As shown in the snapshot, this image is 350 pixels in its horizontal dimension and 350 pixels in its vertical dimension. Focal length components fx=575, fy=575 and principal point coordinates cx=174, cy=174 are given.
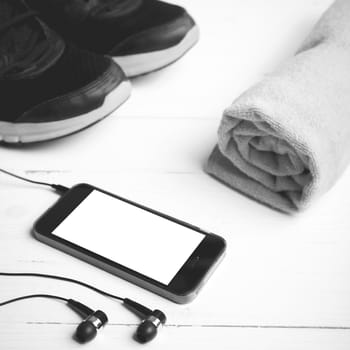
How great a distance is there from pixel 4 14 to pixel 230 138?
1.19ft

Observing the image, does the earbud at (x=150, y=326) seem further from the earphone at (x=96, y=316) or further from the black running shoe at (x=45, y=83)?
the black running shoe at (x=45, y=83)

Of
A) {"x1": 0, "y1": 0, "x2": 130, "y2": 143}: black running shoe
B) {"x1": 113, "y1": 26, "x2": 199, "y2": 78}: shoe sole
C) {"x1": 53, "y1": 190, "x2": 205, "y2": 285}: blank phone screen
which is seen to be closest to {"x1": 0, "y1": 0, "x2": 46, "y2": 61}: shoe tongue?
{"x1": 0, "y1": 0, "x2": 130, "y2": 143}: black running shoe

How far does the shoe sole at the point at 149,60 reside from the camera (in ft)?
2.79

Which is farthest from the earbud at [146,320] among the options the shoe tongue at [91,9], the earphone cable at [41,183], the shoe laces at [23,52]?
the shoe tongue at [91,9]

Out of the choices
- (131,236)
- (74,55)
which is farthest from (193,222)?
(74,55)

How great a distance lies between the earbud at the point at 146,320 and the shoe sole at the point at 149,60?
16.0 inches

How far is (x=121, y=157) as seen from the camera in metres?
0.75

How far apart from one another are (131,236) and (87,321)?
12 cm

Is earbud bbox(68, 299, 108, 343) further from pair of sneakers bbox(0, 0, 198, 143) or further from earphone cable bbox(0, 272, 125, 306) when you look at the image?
pair of sneakers bbox(0, 0, 198, 143)

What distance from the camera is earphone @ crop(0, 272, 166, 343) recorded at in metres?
0.53

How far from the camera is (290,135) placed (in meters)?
0.61

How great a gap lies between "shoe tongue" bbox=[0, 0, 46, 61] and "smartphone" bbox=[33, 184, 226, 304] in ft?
0.74

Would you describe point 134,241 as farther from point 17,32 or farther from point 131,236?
point 17,32

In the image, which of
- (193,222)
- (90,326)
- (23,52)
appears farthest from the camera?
(23,52)
